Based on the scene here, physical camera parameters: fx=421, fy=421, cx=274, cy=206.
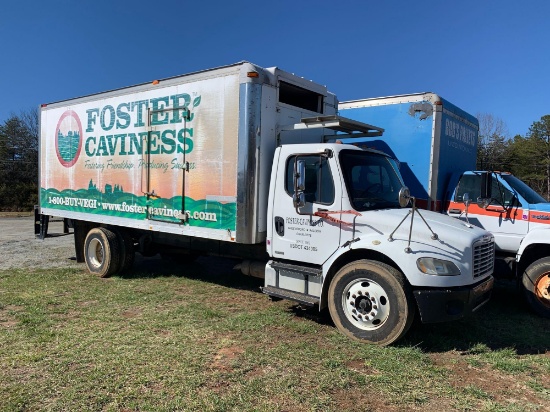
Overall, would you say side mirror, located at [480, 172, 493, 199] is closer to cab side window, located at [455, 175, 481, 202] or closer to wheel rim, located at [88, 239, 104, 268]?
cab side window, located at [455, 175, 481, 202]

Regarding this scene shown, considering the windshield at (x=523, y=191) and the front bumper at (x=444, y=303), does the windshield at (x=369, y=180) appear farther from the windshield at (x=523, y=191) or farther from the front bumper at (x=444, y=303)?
the windshield at (x=523, y=191)

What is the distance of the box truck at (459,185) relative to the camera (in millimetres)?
6348

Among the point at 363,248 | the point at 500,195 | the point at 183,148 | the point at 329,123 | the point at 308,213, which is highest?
the point at 329,123

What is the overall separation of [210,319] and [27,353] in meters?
2.14

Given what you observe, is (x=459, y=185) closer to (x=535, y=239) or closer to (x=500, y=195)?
(x=500, y=195)

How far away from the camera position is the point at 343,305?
503 centimetres

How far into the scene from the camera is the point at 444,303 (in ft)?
14.7

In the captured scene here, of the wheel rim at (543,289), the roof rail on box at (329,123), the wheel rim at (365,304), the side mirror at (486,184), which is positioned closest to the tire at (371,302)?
the wheel rim at (365,304)

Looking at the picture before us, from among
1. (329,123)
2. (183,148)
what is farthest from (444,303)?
(183,148)

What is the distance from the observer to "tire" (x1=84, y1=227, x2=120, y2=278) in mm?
8141

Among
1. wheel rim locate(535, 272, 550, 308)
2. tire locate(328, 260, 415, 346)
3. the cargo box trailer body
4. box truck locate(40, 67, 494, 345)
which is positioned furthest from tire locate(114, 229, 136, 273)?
wheel rim locate(535, 272, 550, 308)

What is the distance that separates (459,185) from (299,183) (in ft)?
12.1

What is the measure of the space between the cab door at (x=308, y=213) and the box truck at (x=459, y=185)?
2197mm

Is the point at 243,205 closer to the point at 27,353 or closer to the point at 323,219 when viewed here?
the point at 323,219
